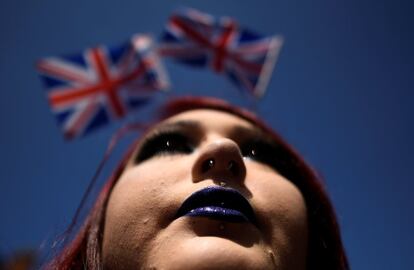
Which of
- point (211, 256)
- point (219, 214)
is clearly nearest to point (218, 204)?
point (219, 214)

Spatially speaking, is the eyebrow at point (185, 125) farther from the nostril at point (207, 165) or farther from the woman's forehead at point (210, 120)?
the nostril at point (207, 165)

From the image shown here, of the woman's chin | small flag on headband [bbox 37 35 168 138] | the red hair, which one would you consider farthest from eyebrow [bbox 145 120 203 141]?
small flag on headband [bbox 37 35 168 138]

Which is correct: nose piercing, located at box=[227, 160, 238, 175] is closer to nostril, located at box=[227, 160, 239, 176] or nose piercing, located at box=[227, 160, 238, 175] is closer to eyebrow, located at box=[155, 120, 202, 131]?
nostril, located at box=[227, 160, 239, 176]

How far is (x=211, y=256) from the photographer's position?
1.62m

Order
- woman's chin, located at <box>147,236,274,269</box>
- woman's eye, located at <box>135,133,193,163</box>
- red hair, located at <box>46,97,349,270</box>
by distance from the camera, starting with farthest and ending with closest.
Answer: woman's eye, located at <box>135,133,193,163</box> → red hair, located at <box>46,97,349,270</box> → woman's chin, located at <box>147,236,274,269</box>

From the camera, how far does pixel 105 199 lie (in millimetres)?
2656

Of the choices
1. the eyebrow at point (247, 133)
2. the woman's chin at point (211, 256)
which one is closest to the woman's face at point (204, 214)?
the woman's chin at point (211, 256)

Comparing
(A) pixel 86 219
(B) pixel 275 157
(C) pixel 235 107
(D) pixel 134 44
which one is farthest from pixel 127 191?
(D) pixel 134 44

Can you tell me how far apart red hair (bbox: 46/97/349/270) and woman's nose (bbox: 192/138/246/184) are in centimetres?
75

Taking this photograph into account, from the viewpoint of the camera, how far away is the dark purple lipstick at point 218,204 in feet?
6.17

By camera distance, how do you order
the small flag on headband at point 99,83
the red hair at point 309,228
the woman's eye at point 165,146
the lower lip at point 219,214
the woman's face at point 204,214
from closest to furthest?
1. the woman's face at point 204,214
2. the lower lip at point 219,214
3. the red hair at point 309,228
4. the woman's eye at point 165,146
5. the small flag on headband at point 99,83

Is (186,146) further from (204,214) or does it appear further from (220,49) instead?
(220,49)

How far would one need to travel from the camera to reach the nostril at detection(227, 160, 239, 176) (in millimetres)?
2134

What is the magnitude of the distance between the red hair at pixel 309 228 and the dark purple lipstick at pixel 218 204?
716mm
